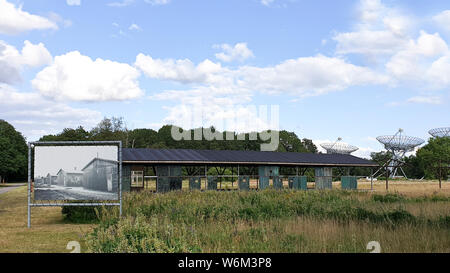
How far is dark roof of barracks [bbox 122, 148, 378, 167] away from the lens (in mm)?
30484

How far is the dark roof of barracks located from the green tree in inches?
1672

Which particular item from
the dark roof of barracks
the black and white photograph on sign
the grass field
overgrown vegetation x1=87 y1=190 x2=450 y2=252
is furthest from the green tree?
A: overgrown vegetation x1=87 y1=190 x2=450 y2=252

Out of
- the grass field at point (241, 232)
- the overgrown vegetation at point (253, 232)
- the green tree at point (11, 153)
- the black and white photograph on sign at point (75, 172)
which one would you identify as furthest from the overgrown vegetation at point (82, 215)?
the green tree at point (11, 153)

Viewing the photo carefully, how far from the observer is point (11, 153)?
230 ft

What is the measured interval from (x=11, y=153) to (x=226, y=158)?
50246 millimetres

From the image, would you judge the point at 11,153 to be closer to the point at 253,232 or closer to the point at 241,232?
the point at 241,232

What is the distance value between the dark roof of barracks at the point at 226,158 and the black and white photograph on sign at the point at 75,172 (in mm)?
11217

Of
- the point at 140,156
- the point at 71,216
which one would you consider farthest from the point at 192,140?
the point at 71,216

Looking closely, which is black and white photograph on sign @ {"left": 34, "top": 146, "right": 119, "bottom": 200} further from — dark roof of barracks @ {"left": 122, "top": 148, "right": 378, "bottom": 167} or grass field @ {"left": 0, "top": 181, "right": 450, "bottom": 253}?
dark roof of barracks @ {"left": 122, "top": 148, "right": 378, "bottom": 167}

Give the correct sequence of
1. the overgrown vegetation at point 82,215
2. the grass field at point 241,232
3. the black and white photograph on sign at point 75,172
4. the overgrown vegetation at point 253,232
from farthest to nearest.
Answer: the overgrown vegetation at point 82,215, the black and white photograph on sign at point 75,172, the grass field at point 241,232, the overgrown vegetation at point 253,232

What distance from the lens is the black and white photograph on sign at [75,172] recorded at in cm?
1673

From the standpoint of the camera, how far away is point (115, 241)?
1008cm

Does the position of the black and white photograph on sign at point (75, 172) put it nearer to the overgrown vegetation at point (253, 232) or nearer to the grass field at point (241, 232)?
the grass field at point (241, 232)

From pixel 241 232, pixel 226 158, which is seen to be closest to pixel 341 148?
pixel 226 158
